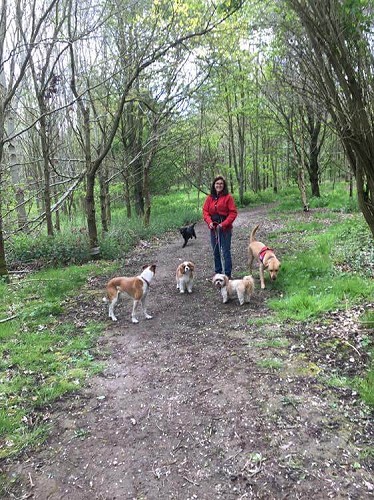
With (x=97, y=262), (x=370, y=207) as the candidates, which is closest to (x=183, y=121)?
(x=97, y=262)

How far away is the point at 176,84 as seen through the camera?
15172 millimetres

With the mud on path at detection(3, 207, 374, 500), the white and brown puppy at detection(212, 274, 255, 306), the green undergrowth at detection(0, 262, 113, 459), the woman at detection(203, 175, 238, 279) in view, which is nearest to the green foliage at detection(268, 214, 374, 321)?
the white and brown puppy at detection(212, 274, 255, 306)

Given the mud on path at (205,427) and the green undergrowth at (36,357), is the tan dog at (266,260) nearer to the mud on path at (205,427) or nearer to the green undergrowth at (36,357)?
the mud on path at (205,427)

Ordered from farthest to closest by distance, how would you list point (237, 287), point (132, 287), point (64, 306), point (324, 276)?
point (64, 306) → point (324, 276) → point (237, 287) → point (132, 287)

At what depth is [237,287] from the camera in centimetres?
671

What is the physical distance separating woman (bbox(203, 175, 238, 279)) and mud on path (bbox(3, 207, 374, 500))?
229 centimetres

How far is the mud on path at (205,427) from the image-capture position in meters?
2.99

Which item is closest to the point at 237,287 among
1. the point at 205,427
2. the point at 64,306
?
the point at 205,427

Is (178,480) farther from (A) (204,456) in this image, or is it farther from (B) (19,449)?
(B) (19,449)

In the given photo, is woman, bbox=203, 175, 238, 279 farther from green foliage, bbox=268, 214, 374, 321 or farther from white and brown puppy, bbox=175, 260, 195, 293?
green foliage, bbox=268, 214, 374, 321

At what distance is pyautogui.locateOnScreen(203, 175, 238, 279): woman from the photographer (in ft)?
24.6

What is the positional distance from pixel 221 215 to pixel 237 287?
5.56ft

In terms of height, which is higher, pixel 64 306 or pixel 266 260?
pixel 266 260

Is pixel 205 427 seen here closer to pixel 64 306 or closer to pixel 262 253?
pixel 262 253
